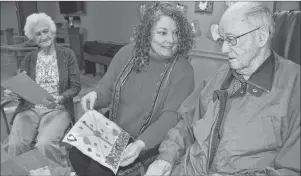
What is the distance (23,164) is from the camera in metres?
1.35

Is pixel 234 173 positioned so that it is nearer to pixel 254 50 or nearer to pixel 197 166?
pixel 197 166

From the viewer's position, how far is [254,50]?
1044 millimetres

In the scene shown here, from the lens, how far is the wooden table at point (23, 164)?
1.30 m

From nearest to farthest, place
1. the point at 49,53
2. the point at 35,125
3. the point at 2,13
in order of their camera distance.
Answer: the point at 35,125
the point at 49,53
the point at 2,13

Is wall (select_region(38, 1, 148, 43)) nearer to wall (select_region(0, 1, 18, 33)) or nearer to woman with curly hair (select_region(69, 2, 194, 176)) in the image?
wall (select_region(0, 1, 18, 33))

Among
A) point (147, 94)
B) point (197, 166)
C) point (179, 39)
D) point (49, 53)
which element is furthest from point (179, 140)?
point (49, 53)

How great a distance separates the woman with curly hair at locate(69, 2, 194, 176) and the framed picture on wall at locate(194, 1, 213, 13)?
1.99 metres

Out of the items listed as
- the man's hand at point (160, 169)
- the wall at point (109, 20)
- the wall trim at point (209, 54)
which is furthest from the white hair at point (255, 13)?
the wall at point (109, 20)

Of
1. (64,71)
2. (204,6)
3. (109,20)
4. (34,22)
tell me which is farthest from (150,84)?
(109,20)

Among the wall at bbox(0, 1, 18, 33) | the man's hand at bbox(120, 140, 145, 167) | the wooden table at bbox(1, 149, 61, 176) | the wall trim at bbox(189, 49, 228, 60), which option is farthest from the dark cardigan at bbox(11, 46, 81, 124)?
the wall trim at bbox(189, 49, 228, 60)

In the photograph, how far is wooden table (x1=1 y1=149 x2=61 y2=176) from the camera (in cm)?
130

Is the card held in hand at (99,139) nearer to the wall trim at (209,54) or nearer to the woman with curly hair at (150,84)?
the woman with curly hair at (150,84)

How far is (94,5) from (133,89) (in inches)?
125

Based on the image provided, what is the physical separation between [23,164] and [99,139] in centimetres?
46
